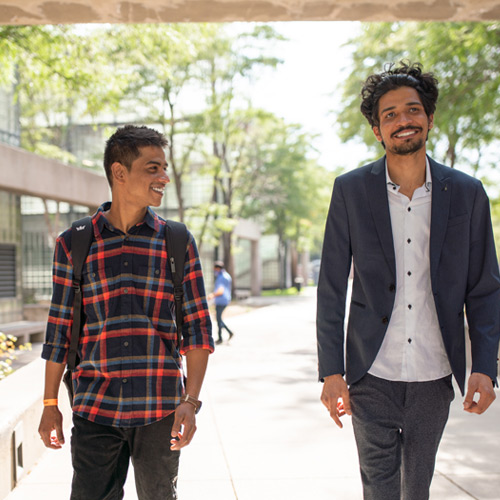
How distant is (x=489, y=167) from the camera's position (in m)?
26.9

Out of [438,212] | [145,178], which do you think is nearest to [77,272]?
[145,178]

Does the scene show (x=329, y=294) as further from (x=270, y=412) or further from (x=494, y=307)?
(x=270, y=412)

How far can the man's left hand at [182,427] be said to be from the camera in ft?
8.96

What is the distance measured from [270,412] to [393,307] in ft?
17.1

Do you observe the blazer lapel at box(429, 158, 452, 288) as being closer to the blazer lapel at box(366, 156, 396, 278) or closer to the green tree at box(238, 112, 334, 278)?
the blazer lapel at box(366, 156, 396, 278)

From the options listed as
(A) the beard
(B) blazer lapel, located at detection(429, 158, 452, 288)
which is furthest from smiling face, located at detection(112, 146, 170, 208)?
(B) blazer lapel, located at detection(429, 158, 452, 288)

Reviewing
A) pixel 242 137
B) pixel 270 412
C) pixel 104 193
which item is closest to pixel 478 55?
pixel 270 412

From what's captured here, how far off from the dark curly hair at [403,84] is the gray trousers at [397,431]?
1120 millimetres

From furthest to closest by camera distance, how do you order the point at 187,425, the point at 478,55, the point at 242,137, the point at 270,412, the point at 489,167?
1. the point at 242,137
2. the point at 489,167
3. the point at 478,55
4. the point at 270,412
5. the point at 187,425

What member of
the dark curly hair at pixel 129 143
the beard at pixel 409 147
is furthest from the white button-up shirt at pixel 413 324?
A: the dark curly hair at pixel 129 143

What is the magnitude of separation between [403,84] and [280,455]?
12.7 feet

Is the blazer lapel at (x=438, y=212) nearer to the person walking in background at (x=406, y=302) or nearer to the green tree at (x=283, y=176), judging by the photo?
the person walking in background at (x=406, y=302)

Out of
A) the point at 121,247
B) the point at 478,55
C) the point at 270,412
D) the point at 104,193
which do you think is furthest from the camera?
the point at 104,193

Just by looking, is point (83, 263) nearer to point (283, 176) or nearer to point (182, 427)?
point (182, 427)
